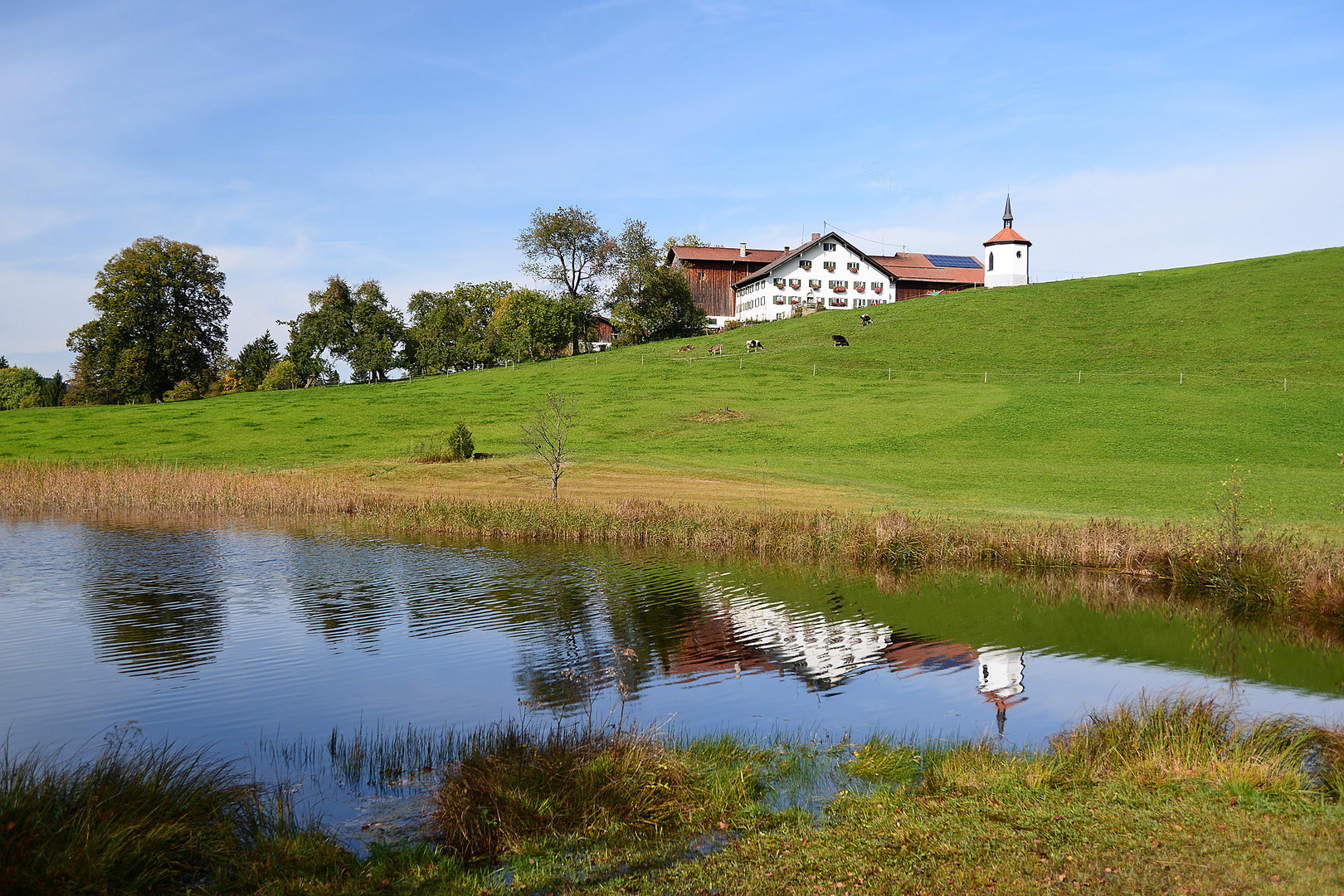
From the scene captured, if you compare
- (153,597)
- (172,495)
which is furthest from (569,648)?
(172,495)

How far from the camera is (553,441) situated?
43188mm

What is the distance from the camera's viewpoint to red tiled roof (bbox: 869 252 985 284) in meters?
136

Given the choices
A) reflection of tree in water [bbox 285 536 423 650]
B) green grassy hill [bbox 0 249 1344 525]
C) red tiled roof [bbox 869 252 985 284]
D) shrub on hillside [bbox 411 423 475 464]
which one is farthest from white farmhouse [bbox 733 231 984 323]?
reflection of tree in water [bbox 285 536 423 650]

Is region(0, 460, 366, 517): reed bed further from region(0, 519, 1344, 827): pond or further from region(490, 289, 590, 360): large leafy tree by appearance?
region(490, 289, 590, 360): large leafy tree

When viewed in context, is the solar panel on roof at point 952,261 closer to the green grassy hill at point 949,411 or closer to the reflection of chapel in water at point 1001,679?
the green grassy hill at point 949,411

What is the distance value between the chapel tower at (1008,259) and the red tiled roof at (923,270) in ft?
41.0

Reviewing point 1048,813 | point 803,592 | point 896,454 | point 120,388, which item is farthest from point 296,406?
point 1048,813

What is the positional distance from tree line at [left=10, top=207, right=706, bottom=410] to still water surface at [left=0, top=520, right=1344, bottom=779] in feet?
238

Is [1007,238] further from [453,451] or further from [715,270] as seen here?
[453,451]

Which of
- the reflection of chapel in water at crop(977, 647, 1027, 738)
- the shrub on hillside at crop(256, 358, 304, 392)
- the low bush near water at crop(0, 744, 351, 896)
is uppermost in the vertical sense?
the shrub on hillside at crop(256, 358, 304, 392)

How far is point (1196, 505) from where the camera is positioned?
34.7m

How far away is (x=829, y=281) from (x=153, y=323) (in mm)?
80344

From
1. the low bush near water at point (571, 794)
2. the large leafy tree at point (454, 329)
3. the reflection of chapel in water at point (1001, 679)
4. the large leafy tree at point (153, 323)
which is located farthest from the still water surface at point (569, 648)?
the large leafy tree at point (454, 329)

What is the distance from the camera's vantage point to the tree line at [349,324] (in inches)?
3620
